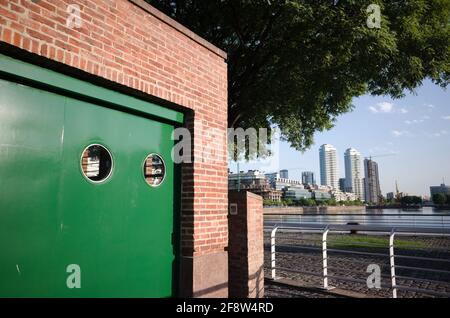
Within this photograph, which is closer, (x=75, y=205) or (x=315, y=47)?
(x=75, y=205)

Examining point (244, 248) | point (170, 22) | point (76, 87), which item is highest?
point (170, 22)

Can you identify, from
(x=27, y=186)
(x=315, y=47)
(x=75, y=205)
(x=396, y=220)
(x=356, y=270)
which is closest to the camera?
(x=27, y=186)

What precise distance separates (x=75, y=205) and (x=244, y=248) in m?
3.71

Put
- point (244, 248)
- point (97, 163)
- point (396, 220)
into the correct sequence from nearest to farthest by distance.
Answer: point (97, 163), point (244, 248), point (396, 220)

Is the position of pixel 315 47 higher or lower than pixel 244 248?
higher

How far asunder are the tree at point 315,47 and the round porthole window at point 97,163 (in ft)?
17.2

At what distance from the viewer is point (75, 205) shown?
368 centimetres

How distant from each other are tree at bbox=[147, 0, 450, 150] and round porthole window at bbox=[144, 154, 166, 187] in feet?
15.5

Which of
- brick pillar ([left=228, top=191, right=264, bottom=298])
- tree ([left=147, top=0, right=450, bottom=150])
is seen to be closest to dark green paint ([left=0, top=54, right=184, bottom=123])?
brick pillar ([left=228, top=191, right=264, bottom=298])

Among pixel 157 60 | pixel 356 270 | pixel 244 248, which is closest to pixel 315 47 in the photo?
pixel 157 60

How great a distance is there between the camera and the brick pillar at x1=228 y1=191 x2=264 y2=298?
6457 mm

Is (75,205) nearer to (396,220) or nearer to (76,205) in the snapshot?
(76,205)

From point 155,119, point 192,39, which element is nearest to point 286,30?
point 192,39
